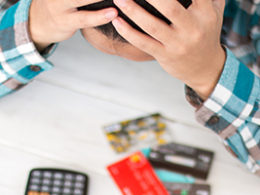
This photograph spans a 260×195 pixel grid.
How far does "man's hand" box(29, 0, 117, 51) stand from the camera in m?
0.48

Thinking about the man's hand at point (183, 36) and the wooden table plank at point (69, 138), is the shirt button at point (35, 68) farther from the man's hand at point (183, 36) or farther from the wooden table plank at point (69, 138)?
the man's hand at point (183, 36)

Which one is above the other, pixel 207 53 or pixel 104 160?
pixel 207 53

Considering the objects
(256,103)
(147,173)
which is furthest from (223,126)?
(147,173)

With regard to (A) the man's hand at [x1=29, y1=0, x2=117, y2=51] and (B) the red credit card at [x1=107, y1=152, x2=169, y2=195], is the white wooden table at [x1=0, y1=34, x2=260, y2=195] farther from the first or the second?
(A) the man's hand at [x1=29, y1=0, x2=117, y2=51]

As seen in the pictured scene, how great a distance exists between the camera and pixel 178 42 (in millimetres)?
506

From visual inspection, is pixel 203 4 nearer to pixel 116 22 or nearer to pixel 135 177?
pixel 116 22

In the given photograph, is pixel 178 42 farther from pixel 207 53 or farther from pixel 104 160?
pixel 104 160

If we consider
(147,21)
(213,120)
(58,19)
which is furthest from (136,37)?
(213,120)

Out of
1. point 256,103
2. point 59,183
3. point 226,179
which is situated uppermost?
point 256,103

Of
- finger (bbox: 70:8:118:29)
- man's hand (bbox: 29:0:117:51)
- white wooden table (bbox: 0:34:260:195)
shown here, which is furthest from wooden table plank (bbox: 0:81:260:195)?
finger (bbox: 70:8:118:29)

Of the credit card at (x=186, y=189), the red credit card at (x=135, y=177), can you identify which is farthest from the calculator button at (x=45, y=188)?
the credit card at (x=186, y=189)

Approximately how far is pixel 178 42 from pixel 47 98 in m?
0.36

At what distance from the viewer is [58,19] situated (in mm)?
562

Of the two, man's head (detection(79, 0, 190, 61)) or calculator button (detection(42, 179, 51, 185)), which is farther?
calculator button (detection(42, 179, 51, 185))
